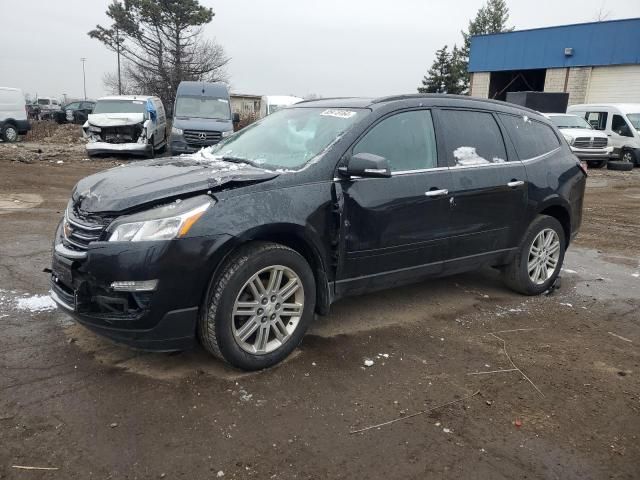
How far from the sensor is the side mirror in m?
3.54

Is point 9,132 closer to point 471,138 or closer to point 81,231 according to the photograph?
point 81,231

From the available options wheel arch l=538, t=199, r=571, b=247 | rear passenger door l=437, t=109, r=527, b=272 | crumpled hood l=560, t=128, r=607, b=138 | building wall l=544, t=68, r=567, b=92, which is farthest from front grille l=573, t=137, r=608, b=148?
rear passenger door l=437, t=109, r=527, b=272

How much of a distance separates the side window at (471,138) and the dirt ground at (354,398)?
4.33 feet

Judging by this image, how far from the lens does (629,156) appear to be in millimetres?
20406

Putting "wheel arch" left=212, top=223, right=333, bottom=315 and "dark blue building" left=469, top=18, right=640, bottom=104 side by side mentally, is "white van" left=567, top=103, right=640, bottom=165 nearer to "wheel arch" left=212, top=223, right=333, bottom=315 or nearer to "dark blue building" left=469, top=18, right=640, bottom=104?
"dark blue building" left=469, top=18, right=640, bottom=104

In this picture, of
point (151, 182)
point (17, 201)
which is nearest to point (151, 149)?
point (17, 201)

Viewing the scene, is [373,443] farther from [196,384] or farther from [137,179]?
[137,179]

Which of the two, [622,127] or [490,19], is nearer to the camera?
[622,127]

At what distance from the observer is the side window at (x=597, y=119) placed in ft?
69.3

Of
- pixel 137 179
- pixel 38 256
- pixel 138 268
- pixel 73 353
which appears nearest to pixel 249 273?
pixel 138 268

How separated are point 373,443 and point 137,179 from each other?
2.18 meters

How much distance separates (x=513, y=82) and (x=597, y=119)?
14614 millimetres

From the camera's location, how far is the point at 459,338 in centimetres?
411

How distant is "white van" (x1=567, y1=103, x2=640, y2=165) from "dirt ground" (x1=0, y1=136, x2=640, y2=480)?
1799 cm
